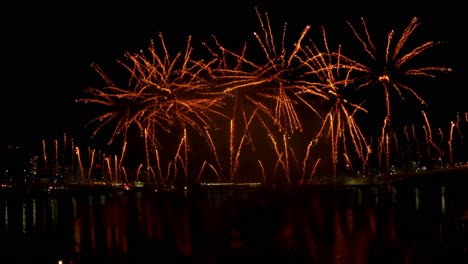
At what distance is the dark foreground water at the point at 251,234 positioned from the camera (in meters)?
10.6

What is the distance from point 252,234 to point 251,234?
0.9 inches

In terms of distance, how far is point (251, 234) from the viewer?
531 inches

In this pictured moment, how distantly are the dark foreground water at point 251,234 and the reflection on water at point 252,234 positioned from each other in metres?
0.02

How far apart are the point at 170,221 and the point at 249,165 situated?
27.9 metres

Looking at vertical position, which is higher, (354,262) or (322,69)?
(322,69)

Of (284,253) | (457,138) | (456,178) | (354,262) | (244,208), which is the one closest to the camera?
(354,262)

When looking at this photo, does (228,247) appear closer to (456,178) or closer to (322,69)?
(322,69)

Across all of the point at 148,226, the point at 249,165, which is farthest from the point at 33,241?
the point at 249,165

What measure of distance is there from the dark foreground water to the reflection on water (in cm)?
2

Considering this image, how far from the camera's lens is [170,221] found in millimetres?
17078

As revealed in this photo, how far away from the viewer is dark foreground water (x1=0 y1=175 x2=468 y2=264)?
10594 millimetres

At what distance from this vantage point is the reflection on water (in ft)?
34.9

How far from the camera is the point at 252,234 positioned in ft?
44.2

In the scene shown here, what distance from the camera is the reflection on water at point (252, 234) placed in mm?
10633
